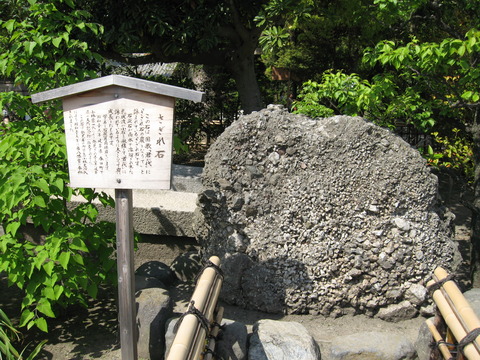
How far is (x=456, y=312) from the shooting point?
262 cm

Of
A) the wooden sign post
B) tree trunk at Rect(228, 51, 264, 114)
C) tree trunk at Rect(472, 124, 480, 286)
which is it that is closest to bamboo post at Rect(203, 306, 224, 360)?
the wooden sign post

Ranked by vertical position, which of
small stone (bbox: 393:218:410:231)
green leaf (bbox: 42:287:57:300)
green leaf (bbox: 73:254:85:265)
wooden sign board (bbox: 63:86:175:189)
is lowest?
green leaf (bbox: 42:287:57:300)

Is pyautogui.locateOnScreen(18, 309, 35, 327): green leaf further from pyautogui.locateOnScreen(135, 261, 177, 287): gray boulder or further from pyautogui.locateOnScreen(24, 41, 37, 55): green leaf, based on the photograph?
pyautogui.locateOnScreen(24, 41, 37, 55): green leaf

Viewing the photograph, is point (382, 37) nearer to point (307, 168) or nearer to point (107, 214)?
point (307, 168)

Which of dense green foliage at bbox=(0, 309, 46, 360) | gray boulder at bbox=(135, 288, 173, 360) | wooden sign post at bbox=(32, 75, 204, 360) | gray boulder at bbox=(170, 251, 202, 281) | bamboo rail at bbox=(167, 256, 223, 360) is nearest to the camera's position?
bamboo rail at bbox=(167, 256, 223, 360)

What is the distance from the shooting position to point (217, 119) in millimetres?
11422

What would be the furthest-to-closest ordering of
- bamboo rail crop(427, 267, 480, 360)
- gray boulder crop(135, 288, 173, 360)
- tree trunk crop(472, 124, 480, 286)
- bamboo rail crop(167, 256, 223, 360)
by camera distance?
tree trunk crop(472, 124, 480, 286), gray boulder crop(135, 288, 173, 360), bamboo rail crop(167, 256, 223, 360), bamboo rail crop(427, 267, 480, 360)

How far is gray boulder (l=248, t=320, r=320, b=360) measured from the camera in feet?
11.7

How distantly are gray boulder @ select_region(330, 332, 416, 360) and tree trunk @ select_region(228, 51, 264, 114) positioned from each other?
5767 millimetres

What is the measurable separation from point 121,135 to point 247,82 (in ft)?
20.6

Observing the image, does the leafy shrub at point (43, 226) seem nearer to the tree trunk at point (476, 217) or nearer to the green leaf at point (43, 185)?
the green leaf at point (43, 185)

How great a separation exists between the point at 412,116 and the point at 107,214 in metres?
3.69

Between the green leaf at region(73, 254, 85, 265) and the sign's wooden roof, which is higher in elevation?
the sign's wooden roof

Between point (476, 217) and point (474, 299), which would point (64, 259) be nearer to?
point (474, 299)
